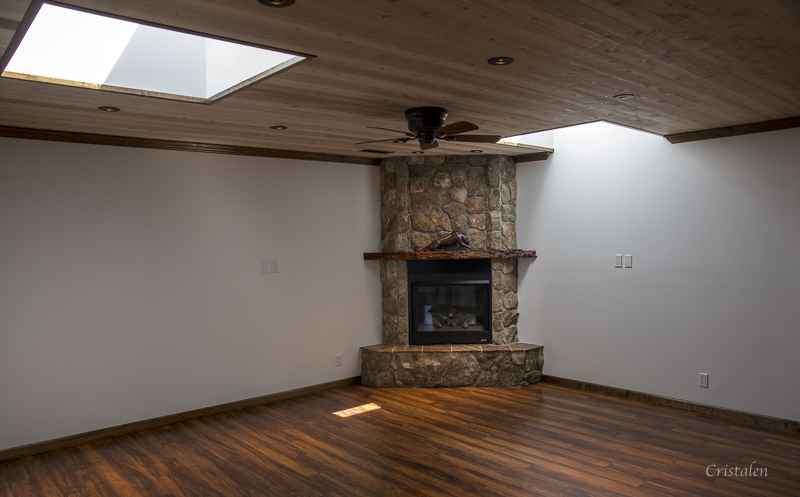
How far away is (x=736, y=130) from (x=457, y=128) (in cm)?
257

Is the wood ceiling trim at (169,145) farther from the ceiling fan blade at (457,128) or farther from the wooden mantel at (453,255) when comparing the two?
the ceiling fan blade at (457,128)

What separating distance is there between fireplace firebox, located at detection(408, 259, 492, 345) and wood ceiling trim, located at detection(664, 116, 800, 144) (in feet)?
7.10

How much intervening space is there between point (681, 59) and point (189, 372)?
432cm

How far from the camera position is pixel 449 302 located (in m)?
6.17

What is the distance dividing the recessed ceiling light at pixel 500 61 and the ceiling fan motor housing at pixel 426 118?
92 centimetres

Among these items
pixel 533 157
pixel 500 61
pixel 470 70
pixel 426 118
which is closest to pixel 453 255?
pixel 533 157

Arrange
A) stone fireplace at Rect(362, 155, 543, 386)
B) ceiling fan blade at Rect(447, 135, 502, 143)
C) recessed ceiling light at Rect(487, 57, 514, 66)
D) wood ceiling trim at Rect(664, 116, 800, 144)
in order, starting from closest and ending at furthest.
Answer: recessed ceiling light at Rect(487, 57, 514, 66) < ceiling fan blade at Rect(447, 135, 502, 143) < wood ceiling trim at Rect(664, 116, 800, 144) < stone fireplace at Rect(362, 155, 543, 386)

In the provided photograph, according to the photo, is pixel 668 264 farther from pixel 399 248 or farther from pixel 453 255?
pixel 399 248

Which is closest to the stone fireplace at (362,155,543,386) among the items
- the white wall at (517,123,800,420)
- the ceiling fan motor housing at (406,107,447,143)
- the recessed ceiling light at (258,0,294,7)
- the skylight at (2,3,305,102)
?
the white wall at (517,123,800,420)

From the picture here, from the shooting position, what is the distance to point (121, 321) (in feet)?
15.0

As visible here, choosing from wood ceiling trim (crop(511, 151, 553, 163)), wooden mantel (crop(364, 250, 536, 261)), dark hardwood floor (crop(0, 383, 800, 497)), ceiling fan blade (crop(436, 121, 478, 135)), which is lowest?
dark hardwood floor (crop(0, 383, 800, 497))

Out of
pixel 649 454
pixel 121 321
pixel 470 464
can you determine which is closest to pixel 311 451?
pixel 470 464

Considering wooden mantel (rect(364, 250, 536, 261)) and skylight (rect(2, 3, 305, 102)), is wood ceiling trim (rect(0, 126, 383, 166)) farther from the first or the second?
skylight (rect(2, 3, 305, 102))

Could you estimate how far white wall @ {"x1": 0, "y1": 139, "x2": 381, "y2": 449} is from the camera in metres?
4.17
